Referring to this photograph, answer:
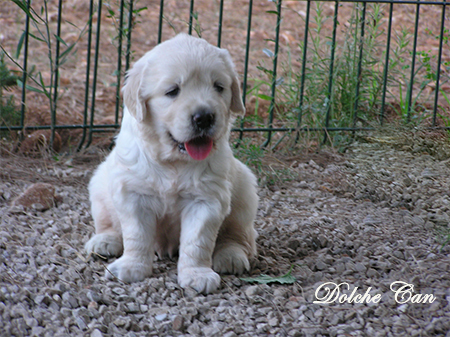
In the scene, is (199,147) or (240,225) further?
(240,225)

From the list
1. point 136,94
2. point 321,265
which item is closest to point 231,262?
point 321,265

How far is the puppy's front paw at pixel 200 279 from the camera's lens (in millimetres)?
2562

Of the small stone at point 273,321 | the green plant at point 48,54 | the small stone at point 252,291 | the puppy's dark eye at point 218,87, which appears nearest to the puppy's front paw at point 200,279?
the small stone at point 252,291

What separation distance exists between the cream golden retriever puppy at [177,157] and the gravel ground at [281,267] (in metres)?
0.19

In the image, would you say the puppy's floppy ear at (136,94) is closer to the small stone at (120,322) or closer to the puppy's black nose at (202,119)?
the puppy's black nose at (202,119)

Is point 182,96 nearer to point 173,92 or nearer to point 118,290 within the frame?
point 173,92

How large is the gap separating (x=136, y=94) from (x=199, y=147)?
393mm

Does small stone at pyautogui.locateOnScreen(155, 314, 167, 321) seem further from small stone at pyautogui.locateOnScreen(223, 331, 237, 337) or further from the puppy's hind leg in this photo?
the puppy's hind leg

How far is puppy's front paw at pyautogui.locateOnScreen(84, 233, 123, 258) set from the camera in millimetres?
2928

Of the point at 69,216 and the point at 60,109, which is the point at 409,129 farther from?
the point at 60,109

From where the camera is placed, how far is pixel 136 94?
2.59m

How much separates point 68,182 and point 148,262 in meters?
1.74

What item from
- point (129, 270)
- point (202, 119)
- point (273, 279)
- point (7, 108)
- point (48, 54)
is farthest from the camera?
point (7, 108)

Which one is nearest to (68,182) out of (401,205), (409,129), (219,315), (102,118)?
(102,118)
